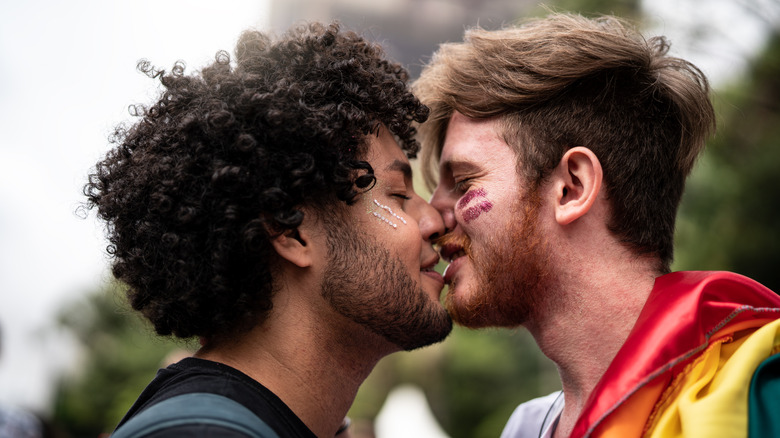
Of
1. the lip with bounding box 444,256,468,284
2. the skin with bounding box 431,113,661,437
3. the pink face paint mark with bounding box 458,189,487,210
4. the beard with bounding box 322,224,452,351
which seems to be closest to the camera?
the beard with bounding box 322,224,452,351

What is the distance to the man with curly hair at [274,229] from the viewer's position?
243 cm

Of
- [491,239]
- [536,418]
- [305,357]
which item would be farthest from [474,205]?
[536,418]

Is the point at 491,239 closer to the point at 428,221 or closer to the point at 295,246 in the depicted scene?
the point at 428,221

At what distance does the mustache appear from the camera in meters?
2.96

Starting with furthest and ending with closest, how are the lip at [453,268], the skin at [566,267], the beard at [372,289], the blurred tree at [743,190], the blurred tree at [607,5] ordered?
1. the blurred tree at [607,5]
2. the blurred tree at [743,190]
3. the lip at [453,268]
4. the skin at [566,267]
5. the beard at [372,289]

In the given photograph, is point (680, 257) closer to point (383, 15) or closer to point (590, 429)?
point (590, 429)

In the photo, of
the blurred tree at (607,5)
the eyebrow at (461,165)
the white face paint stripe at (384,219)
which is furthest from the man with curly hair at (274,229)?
the blurred tree at (607,5)

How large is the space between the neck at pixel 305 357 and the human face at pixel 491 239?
561 millimetres

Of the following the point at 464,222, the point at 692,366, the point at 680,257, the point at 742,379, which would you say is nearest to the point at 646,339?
the point at 692,366

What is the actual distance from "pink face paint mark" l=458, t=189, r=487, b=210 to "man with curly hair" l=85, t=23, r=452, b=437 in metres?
0.28

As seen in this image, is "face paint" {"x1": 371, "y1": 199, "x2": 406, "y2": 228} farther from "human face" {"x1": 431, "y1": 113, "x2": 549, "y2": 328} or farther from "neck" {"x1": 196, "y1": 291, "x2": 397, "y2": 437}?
"neck" {"x1": 196, "y1": 291, "x2": 397, "y2": 437}

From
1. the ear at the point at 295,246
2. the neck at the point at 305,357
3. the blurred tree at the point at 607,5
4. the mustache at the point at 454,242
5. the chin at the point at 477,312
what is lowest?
the neck at the point at 305,357

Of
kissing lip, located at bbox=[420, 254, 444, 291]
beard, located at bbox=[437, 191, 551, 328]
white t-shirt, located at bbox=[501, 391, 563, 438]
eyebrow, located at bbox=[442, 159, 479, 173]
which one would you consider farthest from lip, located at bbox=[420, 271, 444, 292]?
white t-shirt, located at bbox=[501, 391, 563, 438]

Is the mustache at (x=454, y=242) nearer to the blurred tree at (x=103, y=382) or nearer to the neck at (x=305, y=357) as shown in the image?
the neck at (x=305, y=357)
